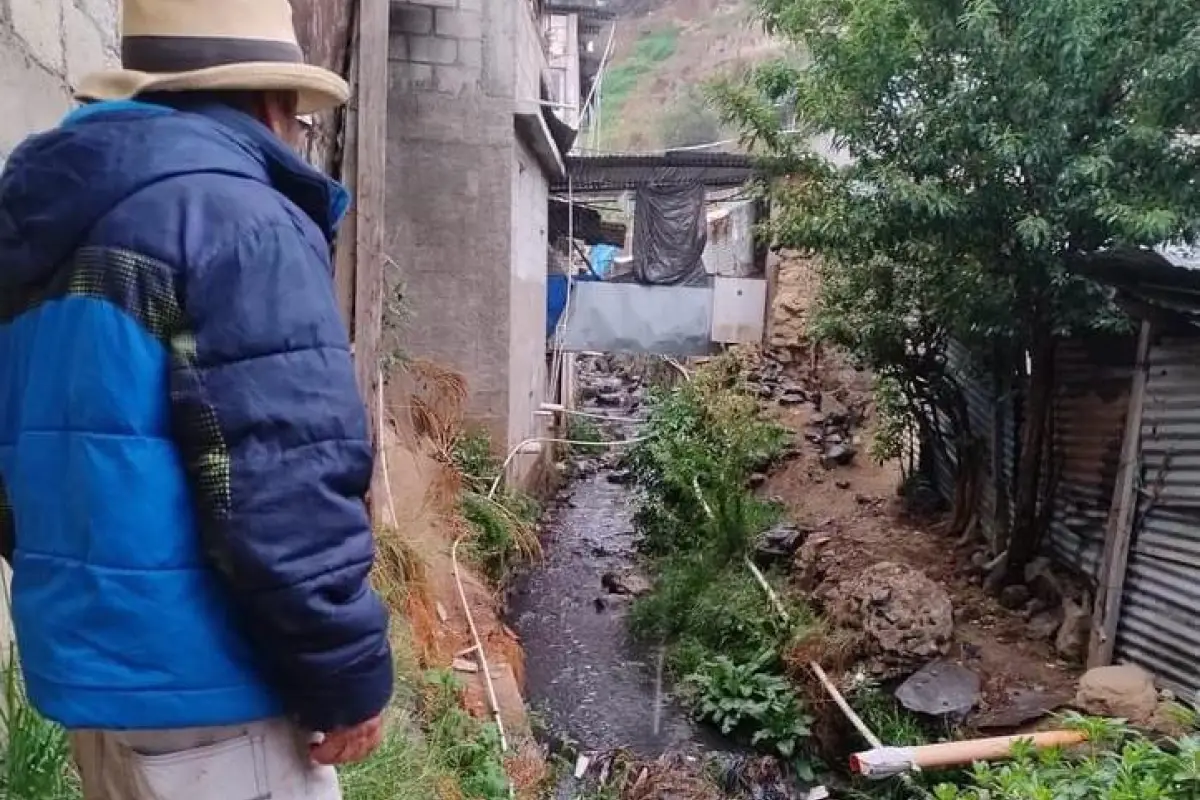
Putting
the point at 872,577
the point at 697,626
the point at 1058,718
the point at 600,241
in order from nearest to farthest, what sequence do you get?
the point at 1058,718
the point at 872,577
the point at 697,626
the point at 600,241

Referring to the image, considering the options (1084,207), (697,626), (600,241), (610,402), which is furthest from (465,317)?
(610,402)

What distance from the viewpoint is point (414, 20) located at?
332 inches

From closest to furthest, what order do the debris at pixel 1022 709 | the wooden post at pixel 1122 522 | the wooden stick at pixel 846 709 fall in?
the debris at pixel 1022 709 → the wooden stick at pixel 846 709 → the wooden post at pixel 1122 522

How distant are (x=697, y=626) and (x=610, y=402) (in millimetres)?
11141

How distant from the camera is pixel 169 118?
1221 mm

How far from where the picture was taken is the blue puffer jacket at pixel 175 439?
114cm

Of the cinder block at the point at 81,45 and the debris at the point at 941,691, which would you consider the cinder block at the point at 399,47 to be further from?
the debris at the point at 941,691

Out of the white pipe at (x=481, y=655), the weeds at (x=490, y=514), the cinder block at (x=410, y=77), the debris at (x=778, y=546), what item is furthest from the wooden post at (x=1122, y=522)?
the cinder block at (x=410, y=77)

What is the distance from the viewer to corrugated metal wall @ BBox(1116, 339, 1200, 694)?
4840 millimetres

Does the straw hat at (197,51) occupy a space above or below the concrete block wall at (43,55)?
below

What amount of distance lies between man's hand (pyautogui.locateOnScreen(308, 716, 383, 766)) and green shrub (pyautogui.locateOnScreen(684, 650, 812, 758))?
16.4ft

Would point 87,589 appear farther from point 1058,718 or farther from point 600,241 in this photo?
point 600,241

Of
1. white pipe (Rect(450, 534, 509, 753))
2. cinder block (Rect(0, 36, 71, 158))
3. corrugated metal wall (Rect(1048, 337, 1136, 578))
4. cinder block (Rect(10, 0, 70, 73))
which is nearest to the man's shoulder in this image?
cinder block (Rect(0, 36, 71, 158))

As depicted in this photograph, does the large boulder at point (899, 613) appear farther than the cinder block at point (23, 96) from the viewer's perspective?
Yes
